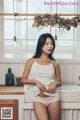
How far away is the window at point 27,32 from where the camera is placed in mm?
3371

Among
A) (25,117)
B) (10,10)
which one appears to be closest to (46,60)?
(25,117)

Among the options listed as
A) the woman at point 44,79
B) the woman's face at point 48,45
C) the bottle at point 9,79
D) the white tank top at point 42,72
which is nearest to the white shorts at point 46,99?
the woman at point 44,79

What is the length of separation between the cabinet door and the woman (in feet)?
0.78

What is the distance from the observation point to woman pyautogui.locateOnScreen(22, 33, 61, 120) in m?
2.68

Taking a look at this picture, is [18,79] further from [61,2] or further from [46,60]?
[61,2]

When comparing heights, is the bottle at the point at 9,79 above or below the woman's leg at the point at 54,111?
above

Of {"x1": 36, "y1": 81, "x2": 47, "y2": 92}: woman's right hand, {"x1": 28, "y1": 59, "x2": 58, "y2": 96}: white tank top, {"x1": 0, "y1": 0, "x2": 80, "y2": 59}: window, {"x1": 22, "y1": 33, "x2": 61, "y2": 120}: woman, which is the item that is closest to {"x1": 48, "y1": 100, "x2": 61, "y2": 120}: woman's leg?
{"x1": 22, "y1": 33, "x2": 61, "y2": 120}: woman

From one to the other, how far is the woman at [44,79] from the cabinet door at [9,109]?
24 cm

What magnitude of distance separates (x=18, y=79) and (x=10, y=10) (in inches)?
33.4

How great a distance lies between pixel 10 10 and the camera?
3.36 meters

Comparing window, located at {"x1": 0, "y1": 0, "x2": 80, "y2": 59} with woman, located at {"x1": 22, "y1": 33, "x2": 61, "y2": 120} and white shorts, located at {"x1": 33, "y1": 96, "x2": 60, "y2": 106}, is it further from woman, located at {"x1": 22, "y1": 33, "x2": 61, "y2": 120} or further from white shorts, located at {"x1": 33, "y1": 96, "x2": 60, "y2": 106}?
white shorts, located at {"x1": 33, "y1": 96, "x2": 60, "y2": 106}

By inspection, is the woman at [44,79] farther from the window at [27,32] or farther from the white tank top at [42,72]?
the window at [27,32]

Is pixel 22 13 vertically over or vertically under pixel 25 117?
over

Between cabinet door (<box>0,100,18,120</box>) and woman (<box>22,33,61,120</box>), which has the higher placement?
woman (<box>22,33,61,120</box>)
